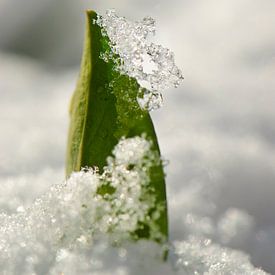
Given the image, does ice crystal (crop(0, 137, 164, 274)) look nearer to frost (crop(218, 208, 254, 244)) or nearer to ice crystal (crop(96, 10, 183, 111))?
ice crystal (crop(96, 10, 183, 111))

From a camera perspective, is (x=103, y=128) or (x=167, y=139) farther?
(x=167, y=139)

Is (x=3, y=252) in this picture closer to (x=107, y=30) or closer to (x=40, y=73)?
(x=107, y=30)

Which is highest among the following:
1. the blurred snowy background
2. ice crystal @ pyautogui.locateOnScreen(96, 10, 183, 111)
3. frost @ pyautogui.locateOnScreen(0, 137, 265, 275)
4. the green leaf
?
the blurred snowy background

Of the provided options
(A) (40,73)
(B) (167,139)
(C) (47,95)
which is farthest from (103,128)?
(A) (40,73)

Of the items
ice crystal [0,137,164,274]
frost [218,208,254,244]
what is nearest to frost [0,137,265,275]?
ice crystal [0,137,164,274]

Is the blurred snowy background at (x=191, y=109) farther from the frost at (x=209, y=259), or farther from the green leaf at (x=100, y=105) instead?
the green leaf at (x=100, y=105)
